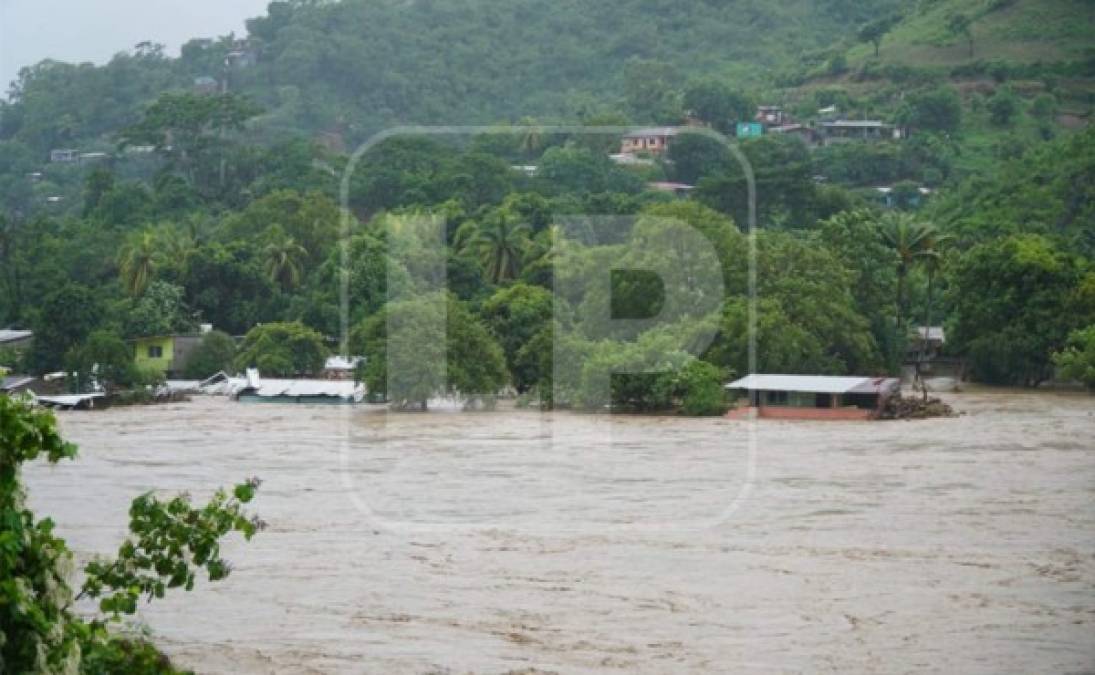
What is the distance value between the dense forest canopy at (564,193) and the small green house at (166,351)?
0.28m

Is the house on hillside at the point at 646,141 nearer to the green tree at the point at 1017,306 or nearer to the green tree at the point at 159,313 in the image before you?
the green tree at the point at 159,313

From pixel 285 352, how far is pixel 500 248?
5562mm

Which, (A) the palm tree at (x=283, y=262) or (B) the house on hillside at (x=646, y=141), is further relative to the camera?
(B) the house on hillside at (x=646, y=141)

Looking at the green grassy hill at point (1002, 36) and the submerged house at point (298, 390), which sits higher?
the green grassy hill at point (1002, 36)

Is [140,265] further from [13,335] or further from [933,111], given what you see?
[933,111]

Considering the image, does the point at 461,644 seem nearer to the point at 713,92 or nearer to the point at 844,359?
the point at 844,359

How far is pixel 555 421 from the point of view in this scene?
26.4m

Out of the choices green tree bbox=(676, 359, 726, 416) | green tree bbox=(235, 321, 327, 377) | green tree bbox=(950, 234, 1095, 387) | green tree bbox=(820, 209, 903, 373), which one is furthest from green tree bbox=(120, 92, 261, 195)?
green tree bbox=(676, 359, 726, 416)

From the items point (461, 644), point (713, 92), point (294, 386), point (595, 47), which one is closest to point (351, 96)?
point (595, 47)

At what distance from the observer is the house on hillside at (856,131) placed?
54.5 meters

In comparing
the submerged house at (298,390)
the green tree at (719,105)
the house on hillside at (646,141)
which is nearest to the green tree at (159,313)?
the submerged house at (298,390)

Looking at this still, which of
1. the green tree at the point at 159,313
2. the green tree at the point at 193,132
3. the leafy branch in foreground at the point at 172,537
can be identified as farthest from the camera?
the green tree at the point at 193,132

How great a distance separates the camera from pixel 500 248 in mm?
36156

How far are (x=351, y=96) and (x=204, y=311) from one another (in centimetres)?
3772
